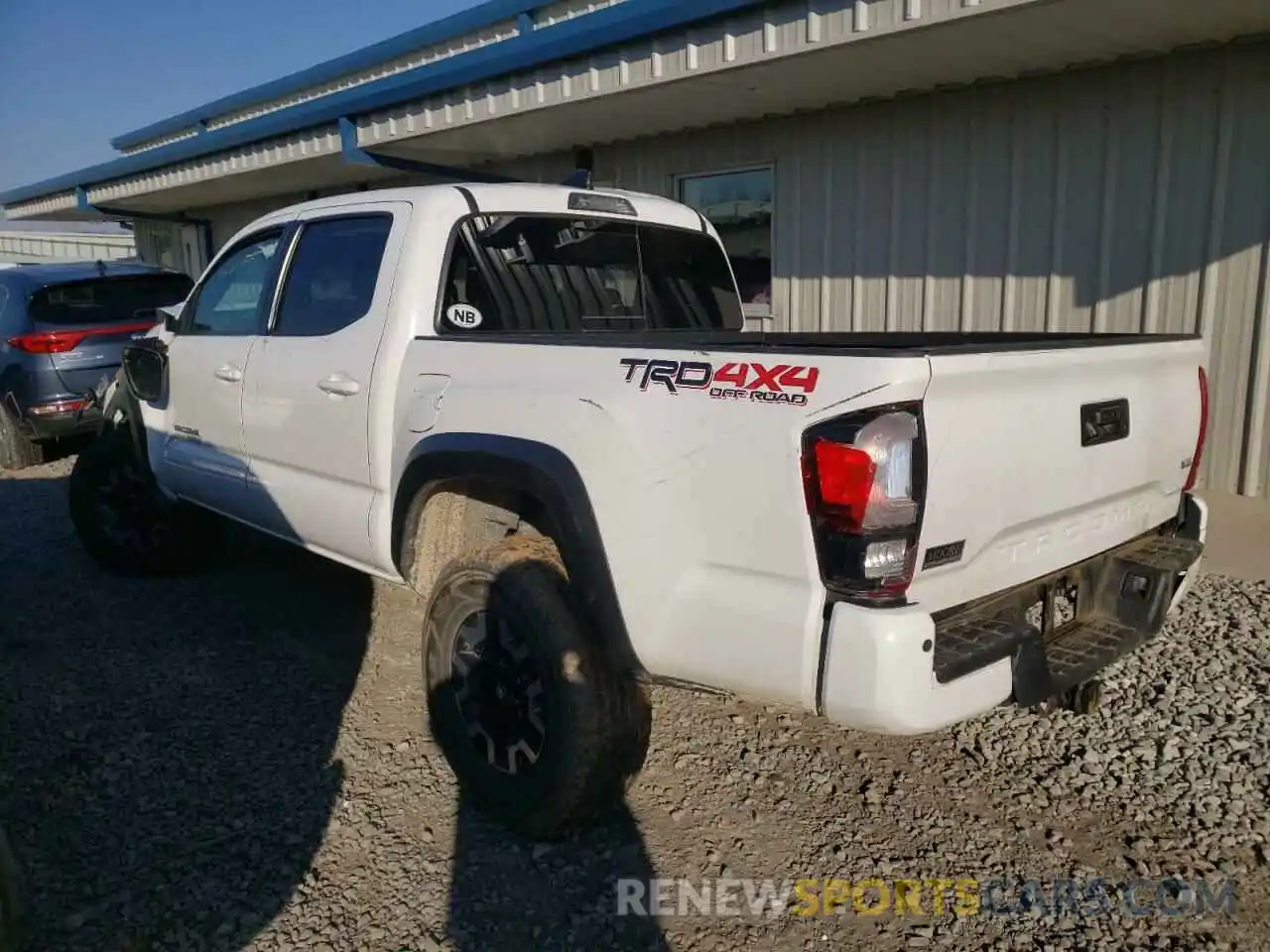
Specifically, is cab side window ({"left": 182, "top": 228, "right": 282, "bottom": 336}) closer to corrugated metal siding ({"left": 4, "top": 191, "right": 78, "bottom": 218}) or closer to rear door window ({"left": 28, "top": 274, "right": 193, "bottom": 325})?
A: rear door window ({"left": 28, "top": 274, "right": 193, "bottom": 325})

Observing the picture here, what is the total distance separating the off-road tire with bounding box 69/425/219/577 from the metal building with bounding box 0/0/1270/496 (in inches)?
158

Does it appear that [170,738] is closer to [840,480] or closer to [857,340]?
[840,480]

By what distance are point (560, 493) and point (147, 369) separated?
3.42 meters

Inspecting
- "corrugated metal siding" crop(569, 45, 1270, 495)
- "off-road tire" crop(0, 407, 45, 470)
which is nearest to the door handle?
"corrugated metal siding" crop(569, 45, 1270, 495)

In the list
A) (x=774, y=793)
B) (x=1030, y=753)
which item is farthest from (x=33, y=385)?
(x=1030, y=753)

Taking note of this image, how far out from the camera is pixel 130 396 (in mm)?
5242

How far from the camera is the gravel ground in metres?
2.63

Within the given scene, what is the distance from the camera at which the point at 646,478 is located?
8.16 feet

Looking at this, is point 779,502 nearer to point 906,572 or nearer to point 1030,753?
point 906,572

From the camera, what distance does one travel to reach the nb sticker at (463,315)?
11.5ft

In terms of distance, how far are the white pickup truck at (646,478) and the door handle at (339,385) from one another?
0.05 ft

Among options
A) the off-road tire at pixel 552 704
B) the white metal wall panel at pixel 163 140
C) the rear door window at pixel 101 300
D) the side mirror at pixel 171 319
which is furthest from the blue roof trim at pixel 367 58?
the off-road tire at pixel 552 704

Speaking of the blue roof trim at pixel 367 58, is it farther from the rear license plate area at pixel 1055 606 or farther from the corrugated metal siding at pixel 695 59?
the rear license plate area at pixel 1055 606

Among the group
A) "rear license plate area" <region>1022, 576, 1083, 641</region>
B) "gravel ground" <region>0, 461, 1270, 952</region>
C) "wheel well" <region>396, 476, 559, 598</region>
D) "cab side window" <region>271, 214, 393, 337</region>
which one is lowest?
"gravel ground" <region>0, 461, 1270, 952</region>
